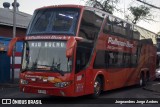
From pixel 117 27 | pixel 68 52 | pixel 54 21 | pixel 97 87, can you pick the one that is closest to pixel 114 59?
pixel 117 27

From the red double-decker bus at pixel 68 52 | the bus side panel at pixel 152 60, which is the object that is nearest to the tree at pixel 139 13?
the bus side panel at pixel 152 60

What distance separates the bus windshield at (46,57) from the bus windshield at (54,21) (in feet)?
1.68

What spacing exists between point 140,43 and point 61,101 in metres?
9.04

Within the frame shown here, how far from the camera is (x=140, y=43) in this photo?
70.2ft

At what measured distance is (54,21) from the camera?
13.6 m

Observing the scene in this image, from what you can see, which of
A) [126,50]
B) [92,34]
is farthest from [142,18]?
[92,34]

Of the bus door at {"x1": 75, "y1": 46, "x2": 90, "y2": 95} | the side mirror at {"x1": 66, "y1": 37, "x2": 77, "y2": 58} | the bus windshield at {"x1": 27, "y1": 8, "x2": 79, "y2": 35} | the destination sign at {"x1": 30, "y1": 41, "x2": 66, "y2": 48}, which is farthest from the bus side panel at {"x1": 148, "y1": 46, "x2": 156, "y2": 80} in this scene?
the side mirror at {"x1": 66, "y1": 37, "x2": 77, "y2": 58}

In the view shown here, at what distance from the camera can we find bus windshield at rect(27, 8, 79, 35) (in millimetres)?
13312

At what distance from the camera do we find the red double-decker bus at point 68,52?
42.0ft

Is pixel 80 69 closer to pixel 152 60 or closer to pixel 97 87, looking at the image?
pixel 97 87

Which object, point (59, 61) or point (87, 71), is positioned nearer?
point (59, 61)

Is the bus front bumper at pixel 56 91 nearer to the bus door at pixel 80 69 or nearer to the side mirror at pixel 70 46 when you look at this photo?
the bus door at pixel 80 69

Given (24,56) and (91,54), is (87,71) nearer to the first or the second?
(91,54)

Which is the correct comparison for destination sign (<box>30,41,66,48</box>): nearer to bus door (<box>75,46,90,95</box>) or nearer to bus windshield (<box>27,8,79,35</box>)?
bus windshield (<box>27,8,79,35</box>)
